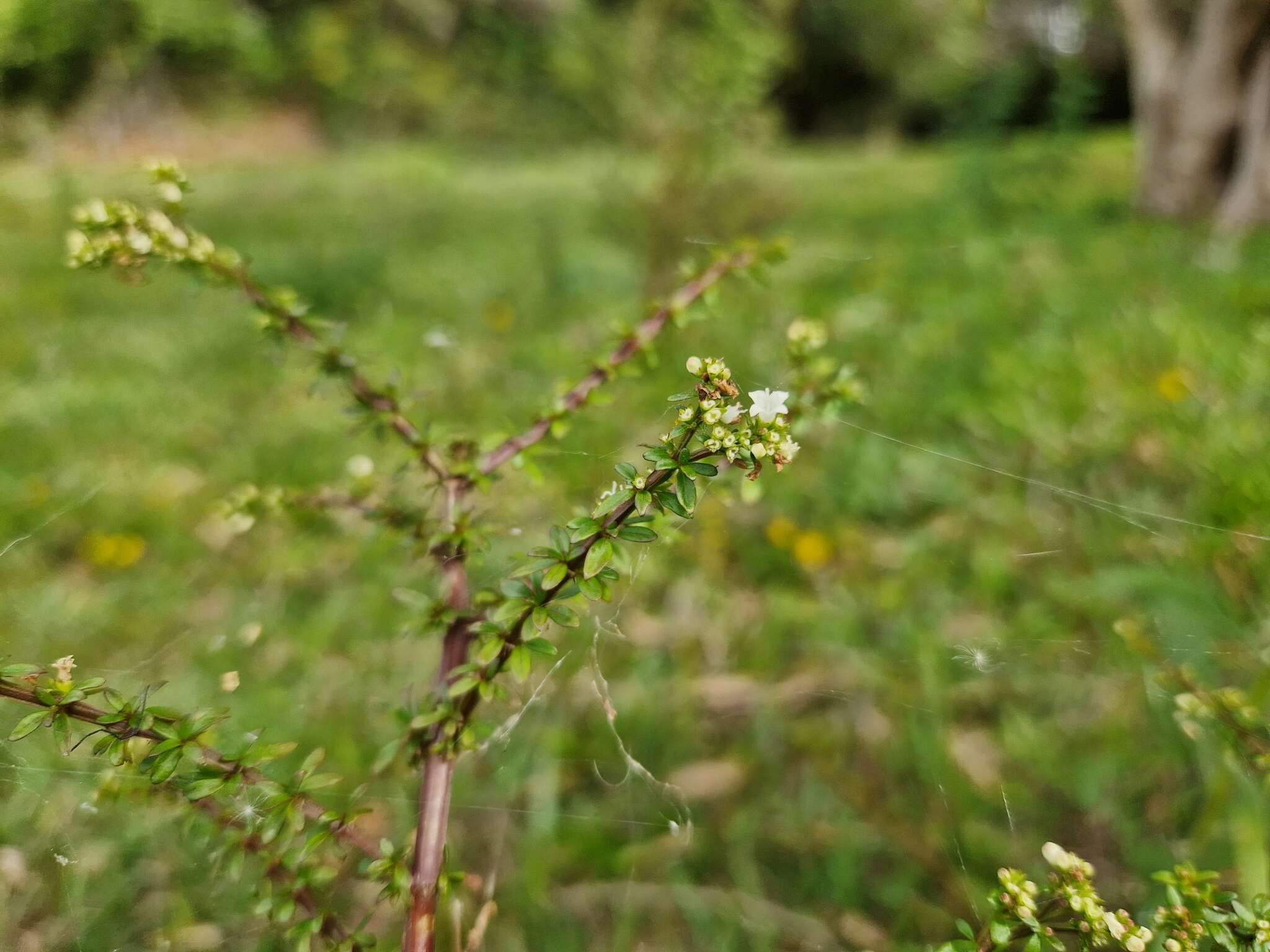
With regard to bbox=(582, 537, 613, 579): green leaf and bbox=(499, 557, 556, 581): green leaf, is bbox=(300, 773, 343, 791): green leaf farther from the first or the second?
bbox=(582, 537, 613, 579): green leaf

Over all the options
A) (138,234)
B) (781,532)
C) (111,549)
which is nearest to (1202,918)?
(781,532)

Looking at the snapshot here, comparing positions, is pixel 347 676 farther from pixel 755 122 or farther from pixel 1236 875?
pixel 755 122

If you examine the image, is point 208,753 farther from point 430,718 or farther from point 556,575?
point 556,575

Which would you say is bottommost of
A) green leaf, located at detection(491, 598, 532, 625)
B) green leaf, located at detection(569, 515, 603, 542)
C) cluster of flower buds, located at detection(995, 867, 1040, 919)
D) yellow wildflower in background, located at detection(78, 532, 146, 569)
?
yellow wildflower in background, located at detection(78, 532, 146, 569)

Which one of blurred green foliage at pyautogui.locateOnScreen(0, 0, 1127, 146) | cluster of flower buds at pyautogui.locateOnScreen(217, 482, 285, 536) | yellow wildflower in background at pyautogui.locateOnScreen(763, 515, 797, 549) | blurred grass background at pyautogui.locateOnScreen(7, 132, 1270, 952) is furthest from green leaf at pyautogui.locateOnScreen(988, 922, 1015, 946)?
blurred green foliage at pyautogui.locateOnScreen(0, 0, 1127, 146)

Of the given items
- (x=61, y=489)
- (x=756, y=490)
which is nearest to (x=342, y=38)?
(x=61, y=489)

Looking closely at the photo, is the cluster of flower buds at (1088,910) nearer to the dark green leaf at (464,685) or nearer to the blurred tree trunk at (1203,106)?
the dark green leaf at (464,685)

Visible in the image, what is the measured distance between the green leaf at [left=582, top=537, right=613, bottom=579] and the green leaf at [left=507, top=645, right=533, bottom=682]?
12 centimetres

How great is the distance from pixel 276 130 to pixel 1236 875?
335 inches

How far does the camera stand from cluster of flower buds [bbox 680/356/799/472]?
2.35ft

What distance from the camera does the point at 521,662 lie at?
819mm

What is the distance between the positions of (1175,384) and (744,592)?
1.55 meters

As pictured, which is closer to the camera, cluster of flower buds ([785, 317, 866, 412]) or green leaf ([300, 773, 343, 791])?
green leaf ([300, 773, 343, 791])

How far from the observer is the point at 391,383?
119cm
